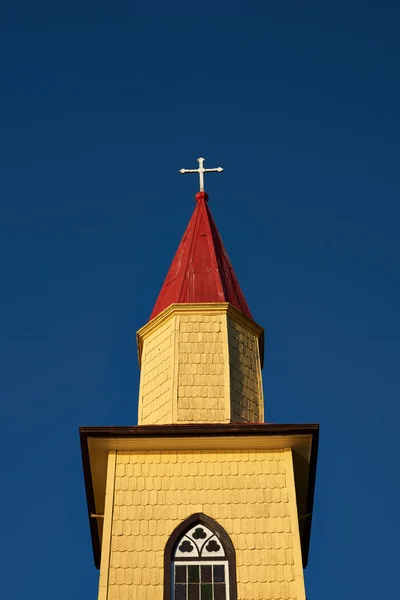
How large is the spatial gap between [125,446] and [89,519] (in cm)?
219

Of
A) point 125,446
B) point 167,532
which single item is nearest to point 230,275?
point 125,446

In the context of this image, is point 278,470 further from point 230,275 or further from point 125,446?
point 230,275

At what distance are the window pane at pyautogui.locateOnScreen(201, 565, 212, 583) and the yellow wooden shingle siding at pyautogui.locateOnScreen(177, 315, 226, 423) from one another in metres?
3.50

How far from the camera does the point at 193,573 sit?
20.1m

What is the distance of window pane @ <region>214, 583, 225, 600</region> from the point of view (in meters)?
19.7

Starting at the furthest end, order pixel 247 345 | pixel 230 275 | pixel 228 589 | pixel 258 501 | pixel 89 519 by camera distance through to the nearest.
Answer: pixel 230 275
pixel 247 345
pixel 89 519
pixel 258 501
pixel 228 589

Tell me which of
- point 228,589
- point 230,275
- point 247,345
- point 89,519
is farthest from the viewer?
point 230,275

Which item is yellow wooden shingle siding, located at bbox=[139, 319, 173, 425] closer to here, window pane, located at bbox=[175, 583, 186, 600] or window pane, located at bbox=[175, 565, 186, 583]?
window pane, located at bbox=[175, 565, 186, 583]

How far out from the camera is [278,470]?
21609mm

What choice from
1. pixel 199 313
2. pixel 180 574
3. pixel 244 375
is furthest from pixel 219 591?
pixel 199 313

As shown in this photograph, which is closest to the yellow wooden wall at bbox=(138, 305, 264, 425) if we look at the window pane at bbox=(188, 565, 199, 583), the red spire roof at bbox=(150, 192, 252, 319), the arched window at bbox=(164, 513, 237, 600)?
the red spire roof at bbox=(150, 192, 252, 319)

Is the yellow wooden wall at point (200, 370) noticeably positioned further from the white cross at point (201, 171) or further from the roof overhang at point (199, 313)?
the white cross at point (201, 171)

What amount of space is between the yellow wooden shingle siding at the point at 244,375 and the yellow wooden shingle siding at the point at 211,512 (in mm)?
1606

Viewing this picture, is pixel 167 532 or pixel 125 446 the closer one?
pixel 167 532
